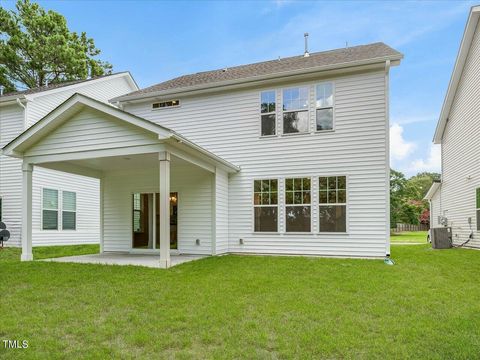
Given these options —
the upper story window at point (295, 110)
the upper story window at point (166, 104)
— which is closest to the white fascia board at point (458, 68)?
the upper story window at point (295, 110)

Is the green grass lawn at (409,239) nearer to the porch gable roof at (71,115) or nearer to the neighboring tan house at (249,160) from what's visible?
the neighboring tan house at (249,160)

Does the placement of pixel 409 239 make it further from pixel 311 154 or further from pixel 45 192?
pixel 45 192

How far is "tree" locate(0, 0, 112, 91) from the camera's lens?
22.2m

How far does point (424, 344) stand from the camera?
11.5 ft

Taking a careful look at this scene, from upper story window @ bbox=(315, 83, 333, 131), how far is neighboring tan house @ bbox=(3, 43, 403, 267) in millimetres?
28

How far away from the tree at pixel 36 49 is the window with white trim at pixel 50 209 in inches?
538

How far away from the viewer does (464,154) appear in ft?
43.9

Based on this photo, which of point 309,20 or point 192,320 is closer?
point 192,320

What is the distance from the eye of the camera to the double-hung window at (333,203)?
31.1 ft

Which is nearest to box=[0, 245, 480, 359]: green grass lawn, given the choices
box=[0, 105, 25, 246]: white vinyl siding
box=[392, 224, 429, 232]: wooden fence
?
box=[0, 105, 25, 246]: white vinyl siding

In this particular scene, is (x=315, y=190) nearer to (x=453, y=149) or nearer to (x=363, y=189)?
(x=363, y=189)

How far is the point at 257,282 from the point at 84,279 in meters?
3.27

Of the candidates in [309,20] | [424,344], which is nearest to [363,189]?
[424,344]

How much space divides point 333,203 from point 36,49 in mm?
22554
